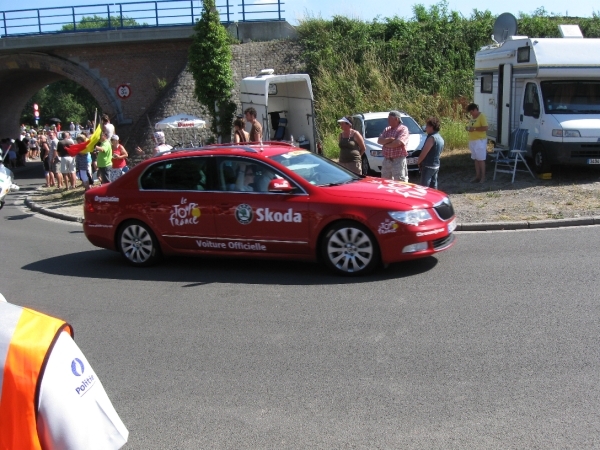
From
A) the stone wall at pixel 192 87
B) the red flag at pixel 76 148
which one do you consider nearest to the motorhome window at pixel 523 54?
the red flag at pixel 76 148

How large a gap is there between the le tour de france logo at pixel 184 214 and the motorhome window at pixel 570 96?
8.85 metres

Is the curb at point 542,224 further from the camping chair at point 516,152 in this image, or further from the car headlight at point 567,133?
the camping chair at point 516,152

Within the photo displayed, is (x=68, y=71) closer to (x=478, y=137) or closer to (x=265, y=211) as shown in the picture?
(x=478, y=137)

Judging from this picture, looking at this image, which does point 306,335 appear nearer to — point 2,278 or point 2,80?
point 2,278

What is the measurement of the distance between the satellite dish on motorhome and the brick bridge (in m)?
14.0

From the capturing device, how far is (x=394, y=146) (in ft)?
37.6

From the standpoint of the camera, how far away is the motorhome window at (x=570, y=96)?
14398 millimetres

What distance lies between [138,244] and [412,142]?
8927mm

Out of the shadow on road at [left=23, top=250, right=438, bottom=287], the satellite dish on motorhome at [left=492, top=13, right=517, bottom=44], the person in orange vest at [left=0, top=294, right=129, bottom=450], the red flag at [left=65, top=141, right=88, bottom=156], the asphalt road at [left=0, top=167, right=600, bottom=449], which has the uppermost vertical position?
the satellite dish on motorhome at [left=492, top=13, right=517, bottom=44]

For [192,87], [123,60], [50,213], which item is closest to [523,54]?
[50,213]

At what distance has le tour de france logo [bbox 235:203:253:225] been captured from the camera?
339 inches

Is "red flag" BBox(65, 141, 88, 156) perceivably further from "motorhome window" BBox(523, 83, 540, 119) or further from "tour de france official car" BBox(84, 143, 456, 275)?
"motorhome window" BBox(523, 83, 540, 119)

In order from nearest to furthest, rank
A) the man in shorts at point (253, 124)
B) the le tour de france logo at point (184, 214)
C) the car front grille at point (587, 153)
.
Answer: the le tour de france logo at point (184, 214)
the car front grille at point (587, 153)
the man in shorts at point (253, 124)

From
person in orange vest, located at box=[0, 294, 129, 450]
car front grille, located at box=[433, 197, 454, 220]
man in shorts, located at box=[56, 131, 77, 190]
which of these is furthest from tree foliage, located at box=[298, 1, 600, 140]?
person in orange vest, located at box=[0, 294, 129, 450]
